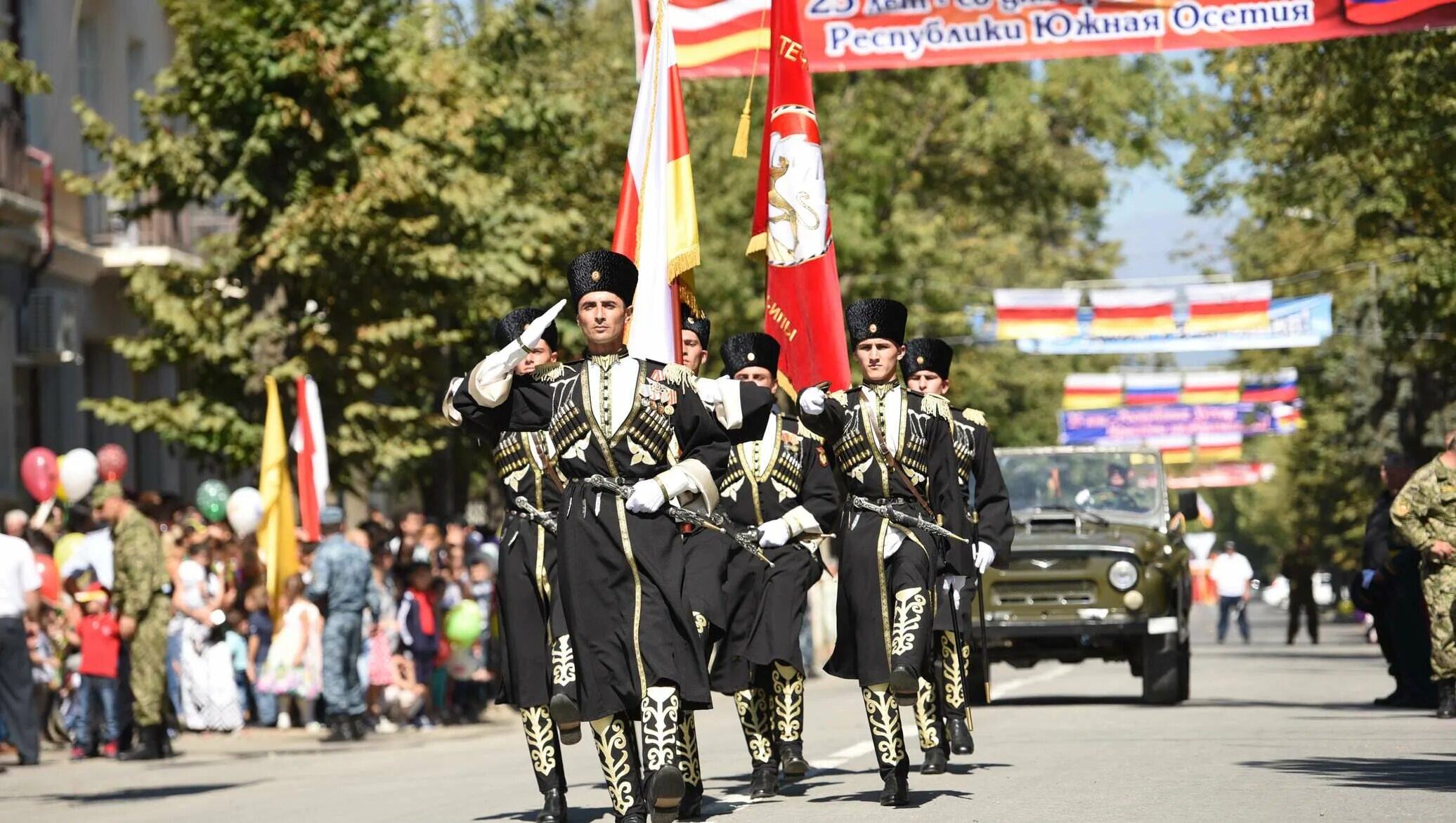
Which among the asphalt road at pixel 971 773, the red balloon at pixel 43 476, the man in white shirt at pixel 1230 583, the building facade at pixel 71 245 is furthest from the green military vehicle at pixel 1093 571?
the man in white shirt at pixel 1230 583

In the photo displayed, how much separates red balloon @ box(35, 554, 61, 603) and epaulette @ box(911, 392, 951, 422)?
9695mm

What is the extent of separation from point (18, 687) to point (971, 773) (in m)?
6.70

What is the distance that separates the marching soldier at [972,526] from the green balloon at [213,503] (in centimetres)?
1387

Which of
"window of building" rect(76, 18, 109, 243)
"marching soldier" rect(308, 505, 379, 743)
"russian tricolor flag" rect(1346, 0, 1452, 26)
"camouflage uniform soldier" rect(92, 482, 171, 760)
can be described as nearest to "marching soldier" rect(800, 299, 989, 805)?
"russian tricolor flag" rect(1346, 0, 1452, 26)

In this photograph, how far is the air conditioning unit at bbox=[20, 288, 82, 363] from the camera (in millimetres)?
28656

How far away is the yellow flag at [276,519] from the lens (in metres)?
21.4

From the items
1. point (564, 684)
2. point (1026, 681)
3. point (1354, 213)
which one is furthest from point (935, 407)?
point (1354, 213)

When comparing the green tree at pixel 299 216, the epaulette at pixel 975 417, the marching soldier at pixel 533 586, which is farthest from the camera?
the green tree at pixel 299 216

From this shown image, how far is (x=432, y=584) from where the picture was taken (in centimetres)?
2177

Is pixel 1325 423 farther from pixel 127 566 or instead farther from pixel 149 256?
pixel 127 566

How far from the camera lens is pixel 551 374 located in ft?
31.7

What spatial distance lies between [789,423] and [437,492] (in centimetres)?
2150

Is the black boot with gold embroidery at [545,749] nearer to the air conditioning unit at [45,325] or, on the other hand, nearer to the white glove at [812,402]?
the white glove at [812,402]

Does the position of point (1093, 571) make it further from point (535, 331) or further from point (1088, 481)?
point (535, 331)
